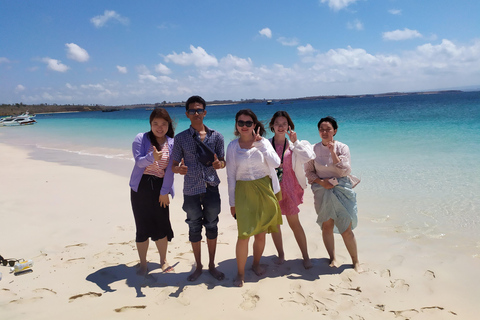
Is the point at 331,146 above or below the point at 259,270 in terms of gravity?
above

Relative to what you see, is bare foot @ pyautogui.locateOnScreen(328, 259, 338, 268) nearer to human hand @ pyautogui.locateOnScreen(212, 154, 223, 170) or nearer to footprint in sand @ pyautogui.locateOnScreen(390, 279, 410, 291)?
footprint in sand @ pyautogui.locateOnScreen(390, 279, 410, 291)

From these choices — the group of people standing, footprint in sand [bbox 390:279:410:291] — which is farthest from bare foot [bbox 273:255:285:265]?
footprint in sand [bbox 390:279:410:291]

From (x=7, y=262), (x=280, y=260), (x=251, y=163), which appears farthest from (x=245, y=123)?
(x=7, y=262)

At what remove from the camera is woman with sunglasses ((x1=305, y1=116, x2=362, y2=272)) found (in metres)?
3.32

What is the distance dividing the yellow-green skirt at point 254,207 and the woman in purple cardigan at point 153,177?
0.78 m

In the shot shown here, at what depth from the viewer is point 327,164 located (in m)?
3.42

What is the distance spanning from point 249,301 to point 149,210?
139cm

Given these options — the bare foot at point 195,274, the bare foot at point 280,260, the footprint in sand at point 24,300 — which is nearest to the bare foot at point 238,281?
the bare foot at point 195,274

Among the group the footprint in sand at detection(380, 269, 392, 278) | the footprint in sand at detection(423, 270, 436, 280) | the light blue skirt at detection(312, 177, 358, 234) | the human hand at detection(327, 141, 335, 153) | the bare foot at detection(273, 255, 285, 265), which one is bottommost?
the footprint in sand at detection(423, 270, 436, 280)

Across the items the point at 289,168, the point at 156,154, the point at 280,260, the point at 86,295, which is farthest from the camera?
the point at 280,260

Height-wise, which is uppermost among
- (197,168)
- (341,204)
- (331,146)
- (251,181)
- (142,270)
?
(331,146)

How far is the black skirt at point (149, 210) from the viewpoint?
3.34 meters

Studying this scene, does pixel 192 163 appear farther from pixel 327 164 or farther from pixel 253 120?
pixel 327 164

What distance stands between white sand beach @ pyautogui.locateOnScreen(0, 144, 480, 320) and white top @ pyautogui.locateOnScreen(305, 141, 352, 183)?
3.48 ft
